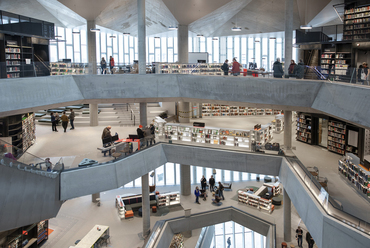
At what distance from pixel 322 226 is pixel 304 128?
10203 millimetres

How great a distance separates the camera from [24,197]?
987 centimetres

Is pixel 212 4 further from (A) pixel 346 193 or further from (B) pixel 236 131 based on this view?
(A) pixel 346 193

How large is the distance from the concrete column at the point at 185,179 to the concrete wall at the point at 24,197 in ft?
29.2

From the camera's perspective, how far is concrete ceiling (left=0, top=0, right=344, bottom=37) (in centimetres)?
1859

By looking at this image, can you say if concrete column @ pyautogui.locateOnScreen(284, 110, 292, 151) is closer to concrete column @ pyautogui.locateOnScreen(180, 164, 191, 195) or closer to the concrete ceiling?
concrete column @ pyautogui.locateOnScreen(180, 164, 191, 195)

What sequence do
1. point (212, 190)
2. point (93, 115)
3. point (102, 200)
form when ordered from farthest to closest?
point (93, 115) < point (212, 190) < point (102, 200)

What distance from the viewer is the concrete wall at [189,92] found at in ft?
33.5

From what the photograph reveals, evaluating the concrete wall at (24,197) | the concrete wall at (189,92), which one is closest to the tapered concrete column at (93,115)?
the concrete wall at (189,92)

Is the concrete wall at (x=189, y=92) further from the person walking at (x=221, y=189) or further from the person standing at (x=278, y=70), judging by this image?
the person walking at (x=221, y=189)

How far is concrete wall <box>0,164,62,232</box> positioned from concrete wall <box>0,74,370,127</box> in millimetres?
3202

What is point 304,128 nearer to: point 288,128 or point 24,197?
point 288,128

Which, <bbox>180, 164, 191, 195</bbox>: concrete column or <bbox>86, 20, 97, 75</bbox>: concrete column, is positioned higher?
<bbox>86, 20, 97, 75</bbox>: concrete column

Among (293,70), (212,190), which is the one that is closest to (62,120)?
(212,190)

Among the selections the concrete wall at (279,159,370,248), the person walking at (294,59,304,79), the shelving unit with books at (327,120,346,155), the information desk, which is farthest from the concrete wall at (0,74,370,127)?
the information desk
